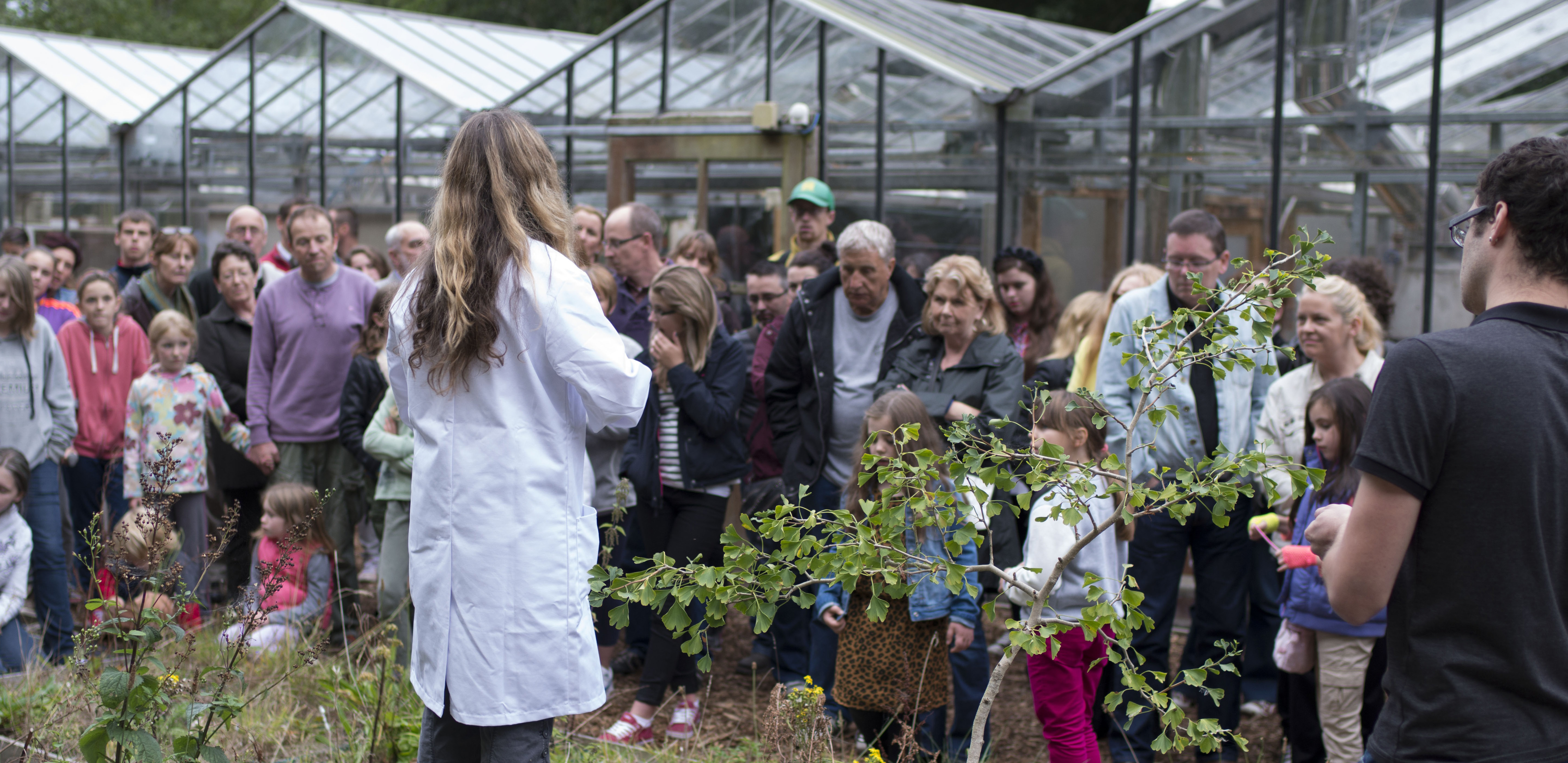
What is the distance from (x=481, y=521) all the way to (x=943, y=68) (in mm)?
6226

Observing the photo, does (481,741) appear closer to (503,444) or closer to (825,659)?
(503,444)

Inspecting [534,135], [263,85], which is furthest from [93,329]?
[263,85]

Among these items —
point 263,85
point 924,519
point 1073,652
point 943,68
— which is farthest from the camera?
point 263,85

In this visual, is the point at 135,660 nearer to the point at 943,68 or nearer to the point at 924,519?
the point at 924,519

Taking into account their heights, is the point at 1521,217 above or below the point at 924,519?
above

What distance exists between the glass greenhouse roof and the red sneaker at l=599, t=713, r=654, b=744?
11.8 metres

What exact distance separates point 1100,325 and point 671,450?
190 centimetres

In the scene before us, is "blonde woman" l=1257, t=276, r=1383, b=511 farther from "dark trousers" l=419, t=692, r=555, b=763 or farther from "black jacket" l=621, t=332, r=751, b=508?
"dark trousers" l=419, t=692, r=555, b=763

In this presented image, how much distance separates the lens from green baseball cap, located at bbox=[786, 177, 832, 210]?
6328 mm

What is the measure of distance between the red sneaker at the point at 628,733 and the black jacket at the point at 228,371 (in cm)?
263

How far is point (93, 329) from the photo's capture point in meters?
5.95

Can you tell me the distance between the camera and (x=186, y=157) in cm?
1264

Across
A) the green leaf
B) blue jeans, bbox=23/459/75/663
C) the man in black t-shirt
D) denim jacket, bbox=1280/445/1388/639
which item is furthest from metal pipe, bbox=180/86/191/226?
the man in black t-shirt

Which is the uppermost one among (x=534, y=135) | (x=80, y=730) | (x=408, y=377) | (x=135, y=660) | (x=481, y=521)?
(x=534, y=135)
